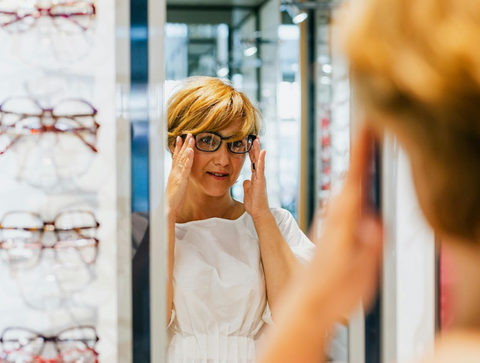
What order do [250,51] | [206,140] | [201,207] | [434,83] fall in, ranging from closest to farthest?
1. [434,83]
2. [206,140]
3. [201,207]
4. [250,51]

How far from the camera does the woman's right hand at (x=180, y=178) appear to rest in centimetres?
154

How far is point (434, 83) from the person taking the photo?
0.34m

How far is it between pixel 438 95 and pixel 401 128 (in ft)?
0.10

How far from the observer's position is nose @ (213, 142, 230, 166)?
157 cm

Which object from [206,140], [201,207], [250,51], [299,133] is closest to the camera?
[206,140]

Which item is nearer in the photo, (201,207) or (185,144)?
(185,144)

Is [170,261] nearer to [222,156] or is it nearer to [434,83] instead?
[222,156]

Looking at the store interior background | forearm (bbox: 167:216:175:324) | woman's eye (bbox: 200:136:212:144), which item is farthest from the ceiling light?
forearm (bbox: 167:216:175:324)

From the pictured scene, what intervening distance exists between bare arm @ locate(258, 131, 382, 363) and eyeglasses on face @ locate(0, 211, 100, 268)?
116 cm

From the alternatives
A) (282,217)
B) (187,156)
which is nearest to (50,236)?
(187,156)

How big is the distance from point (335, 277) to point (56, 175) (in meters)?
1.20

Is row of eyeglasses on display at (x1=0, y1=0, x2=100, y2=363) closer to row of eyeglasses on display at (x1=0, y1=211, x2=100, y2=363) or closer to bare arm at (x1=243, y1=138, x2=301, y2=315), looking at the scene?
row of eyeglasses on display at (x1=0, y1=211, x2=100, y2=363)

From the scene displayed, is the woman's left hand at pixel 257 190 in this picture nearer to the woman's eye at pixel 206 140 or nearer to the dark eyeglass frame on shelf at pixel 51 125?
the woman's eye at pixel 206 140

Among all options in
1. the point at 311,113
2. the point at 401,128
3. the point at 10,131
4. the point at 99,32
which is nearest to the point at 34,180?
the point at 10,131
